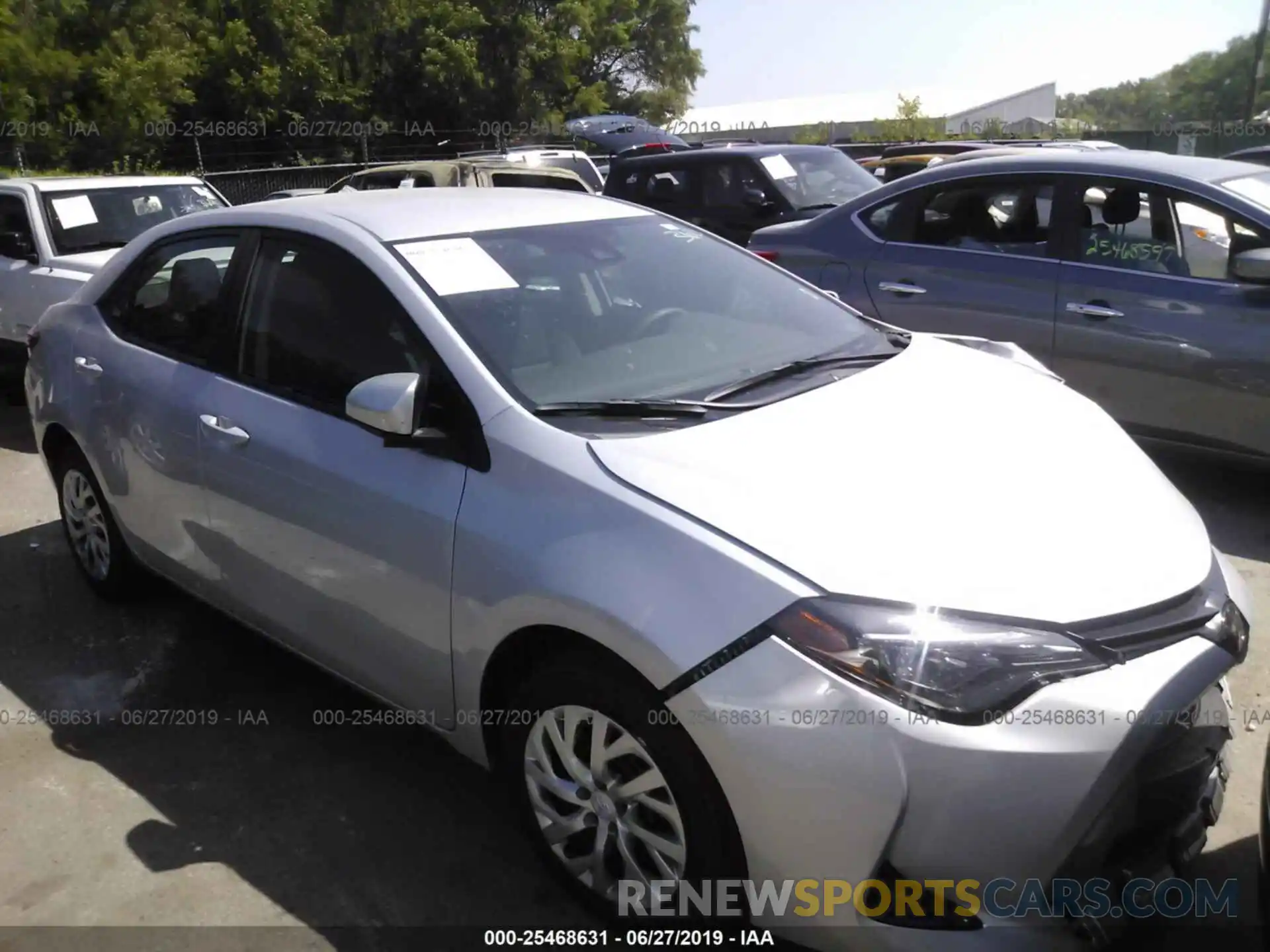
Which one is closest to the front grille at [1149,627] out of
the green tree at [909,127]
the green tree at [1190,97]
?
the green tree at [909,127]

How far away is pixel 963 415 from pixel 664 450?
0.87m

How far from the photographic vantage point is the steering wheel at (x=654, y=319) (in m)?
3.19

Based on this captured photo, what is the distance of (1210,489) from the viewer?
5.48m

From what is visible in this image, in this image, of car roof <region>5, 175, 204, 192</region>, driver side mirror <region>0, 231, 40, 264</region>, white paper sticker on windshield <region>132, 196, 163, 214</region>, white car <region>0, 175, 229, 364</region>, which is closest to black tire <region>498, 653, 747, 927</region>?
white car <region>0, 175, 229, 364</region>

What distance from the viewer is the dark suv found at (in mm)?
9398

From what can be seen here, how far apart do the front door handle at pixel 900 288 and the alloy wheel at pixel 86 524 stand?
409cm

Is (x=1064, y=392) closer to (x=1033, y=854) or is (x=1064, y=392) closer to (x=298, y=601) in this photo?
(x=1033, y=854)

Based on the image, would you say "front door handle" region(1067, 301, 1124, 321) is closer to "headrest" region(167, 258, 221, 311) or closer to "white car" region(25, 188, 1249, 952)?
"white car" region(25, 188, 1249, 952)

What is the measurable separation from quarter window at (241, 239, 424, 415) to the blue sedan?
3.62 meters

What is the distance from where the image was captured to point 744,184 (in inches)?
376

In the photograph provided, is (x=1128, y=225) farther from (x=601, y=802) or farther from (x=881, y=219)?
(x=601, y=802)

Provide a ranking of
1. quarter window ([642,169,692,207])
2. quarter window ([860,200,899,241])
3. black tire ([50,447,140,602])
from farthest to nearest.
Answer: quarter window ([642,169,692,207])
quarter window ([860,200,899,241])
black tire ([50,447,140,602])

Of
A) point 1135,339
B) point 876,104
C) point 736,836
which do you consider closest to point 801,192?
point 1135,339

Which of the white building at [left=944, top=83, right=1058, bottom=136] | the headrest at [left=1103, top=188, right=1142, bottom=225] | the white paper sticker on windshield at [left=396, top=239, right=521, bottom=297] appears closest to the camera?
the white paper sticker on windshield at [left=396, top=239, right=521, bottom=297]
